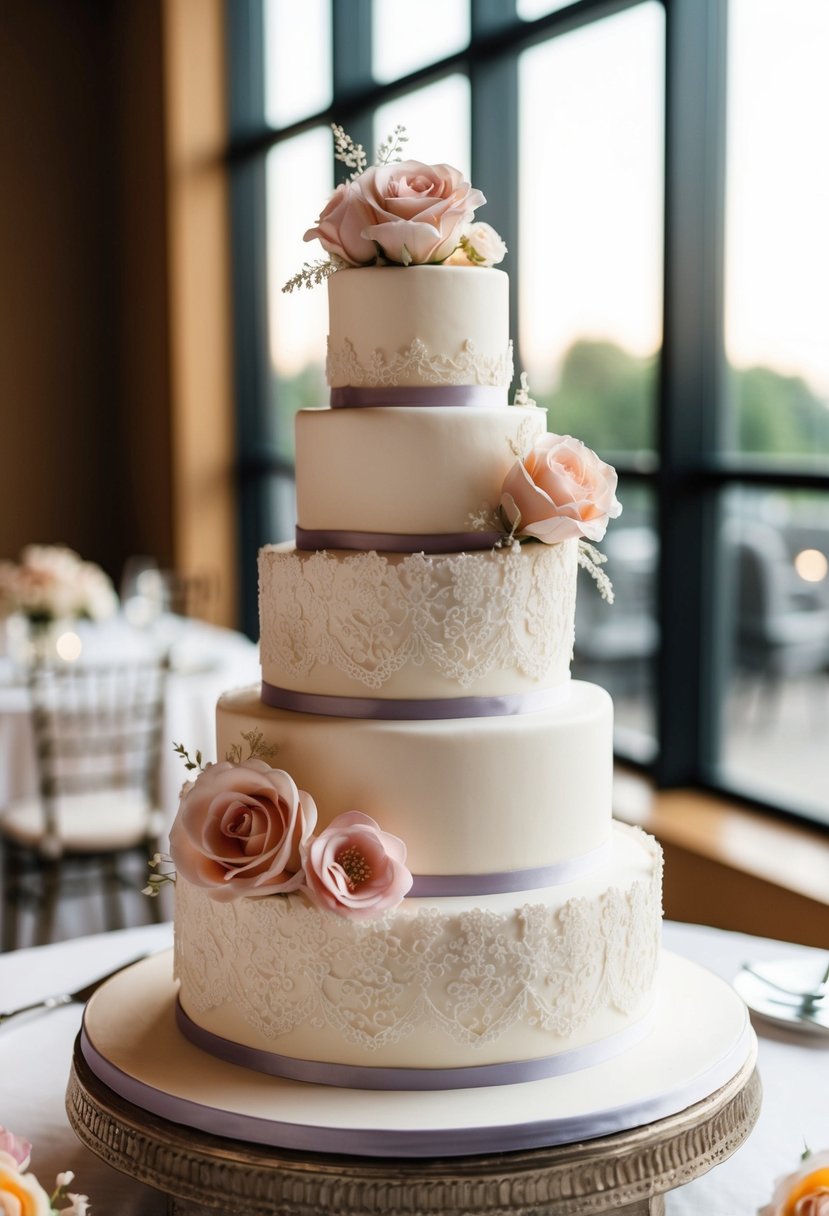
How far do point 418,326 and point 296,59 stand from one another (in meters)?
5.14

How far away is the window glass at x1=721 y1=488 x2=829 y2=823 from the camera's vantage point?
11.2 feet

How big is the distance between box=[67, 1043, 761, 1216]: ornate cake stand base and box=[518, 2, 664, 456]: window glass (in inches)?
109

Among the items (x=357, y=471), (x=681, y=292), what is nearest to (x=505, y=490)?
(x=357, y=471)

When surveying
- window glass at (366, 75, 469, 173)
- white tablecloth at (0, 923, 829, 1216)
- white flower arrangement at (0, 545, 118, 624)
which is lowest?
white tablecloth at (0, 923, 829, 1216)

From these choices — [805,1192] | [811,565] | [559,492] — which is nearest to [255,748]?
[559,492]

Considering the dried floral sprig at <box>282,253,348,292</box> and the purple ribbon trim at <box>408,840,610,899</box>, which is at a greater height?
the dried floral sprig at <box>282,253,348,292</box>

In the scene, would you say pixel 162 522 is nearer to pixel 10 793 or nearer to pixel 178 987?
pixel 10 793

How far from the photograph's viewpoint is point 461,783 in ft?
4.68

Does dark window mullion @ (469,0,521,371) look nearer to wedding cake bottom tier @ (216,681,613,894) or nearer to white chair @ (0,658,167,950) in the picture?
white chair @ (0,658,167,950)

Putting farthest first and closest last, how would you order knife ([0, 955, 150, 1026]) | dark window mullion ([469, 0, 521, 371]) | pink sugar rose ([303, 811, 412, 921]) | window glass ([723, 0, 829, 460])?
1. dark window mullion ([469, 0, 521, 371])
2. window glass ([723, 0, 829, 460])
3. knife ([0, 955, 150, 1026])
4. pink sugar rose ([303, 811, 412, 921])

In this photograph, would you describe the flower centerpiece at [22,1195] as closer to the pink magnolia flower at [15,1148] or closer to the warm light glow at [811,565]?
the pink magnolia flower at [15,1148]

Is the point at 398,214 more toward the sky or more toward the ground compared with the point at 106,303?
more toward the ground

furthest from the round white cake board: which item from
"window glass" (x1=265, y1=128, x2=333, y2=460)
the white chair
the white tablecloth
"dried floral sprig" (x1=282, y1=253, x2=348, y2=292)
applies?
"window glass" (x1=265, y1=128, x2=333, y2=460)

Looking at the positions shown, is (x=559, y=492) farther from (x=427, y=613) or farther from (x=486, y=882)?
(x=486, y=882)
